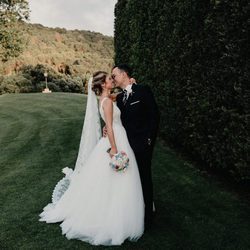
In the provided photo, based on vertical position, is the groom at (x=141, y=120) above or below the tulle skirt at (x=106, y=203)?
above

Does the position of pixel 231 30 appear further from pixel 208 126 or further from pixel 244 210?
pixel 244 210

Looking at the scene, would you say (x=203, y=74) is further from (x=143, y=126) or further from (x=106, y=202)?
(x=106, y=202)

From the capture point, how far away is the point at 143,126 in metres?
6.23

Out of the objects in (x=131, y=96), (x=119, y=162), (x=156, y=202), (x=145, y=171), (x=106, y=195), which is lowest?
(x=156, y=202)

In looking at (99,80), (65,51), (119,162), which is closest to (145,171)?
(119,162)

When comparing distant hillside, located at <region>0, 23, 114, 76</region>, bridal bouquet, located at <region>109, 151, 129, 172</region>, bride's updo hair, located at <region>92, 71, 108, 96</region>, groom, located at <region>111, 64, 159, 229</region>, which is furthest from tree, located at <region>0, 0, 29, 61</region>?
bridal bouquet, located at <region>109, 151, 129, 172</region>

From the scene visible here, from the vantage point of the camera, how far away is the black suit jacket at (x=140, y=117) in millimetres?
6109

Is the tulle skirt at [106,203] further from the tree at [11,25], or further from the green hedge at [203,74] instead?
the tree at [11,25]

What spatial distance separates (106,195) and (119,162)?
1.85ft

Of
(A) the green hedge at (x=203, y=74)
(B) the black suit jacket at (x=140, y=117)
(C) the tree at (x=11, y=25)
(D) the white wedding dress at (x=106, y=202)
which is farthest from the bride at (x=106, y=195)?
(C) the tree at (x=11, y=25)

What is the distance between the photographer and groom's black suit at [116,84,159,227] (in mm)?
6117

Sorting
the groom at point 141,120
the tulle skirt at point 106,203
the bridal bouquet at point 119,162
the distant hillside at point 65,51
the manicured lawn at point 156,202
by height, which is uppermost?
the distant hillside at point 65,51

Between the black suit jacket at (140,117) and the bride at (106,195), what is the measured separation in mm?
118

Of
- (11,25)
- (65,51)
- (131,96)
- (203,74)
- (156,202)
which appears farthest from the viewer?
(65,51)
